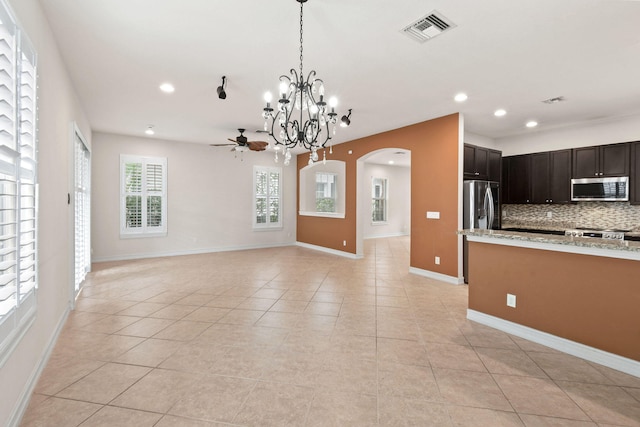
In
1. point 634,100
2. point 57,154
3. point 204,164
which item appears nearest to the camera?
point 57,154

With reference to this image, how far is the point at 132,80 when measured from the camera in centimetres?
361

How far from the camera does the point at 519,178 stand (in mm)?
5910

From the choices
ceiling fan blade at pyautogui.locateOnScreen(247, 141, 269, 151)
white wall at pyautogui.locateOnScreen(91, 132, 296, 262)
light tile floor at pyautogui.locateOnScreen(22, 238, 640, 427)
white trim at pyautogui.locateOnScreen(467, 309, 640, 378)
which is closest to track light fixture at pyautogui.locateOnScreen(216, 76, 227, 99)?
ceiling fan blade at pyautogui.locateOnScreen(247, 141, 269, 151)

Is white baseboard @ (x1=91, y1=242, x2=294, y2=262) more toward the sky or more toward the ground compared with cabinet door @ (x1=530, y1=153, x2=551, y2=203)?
more toward the ground

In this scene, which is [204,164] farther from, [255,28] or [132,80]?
[255,28]

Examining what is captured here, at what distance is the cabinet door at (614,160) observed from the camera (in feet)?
15.3

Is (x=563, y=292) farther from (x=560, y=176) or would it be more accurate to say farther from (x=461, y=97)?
(x=560, y=176)

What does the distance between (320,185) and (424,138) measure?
13.4 ft

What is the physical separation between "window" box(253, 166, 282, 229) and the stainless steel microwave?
21.7ft

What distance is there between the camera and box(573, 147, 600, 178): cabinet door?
4.99m

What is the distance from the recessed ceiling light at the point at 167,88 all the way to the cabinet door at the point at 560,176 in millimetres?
6455

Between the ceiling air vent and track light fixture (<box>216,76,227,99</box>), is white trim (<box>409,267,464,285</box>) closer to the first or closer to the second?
the ceiling air vent

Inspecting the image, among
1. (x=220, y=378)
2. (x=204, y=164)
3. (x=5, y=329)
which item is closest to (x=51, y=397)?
(x=5, y=329)

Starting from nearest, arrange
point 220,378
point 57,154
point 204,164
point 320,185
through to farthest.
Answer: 1. point 220,378
2. point 57,154
3. point 204,164
4. point 320,185
